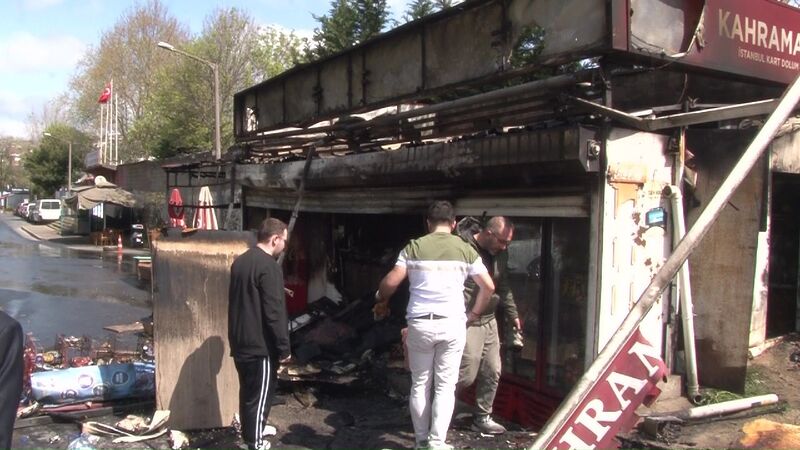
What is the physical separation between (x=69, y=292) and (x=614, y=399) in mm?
14896

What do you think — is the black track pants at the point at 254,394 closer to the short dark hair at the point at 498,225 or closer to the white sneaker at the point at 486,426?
the white sneaker at the point at 486,426

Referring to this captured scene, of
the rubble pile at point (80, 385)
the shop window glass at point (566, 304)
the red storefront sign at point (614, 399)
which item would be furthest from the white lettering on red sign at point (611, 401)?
the rubble pile at point (80, 385)

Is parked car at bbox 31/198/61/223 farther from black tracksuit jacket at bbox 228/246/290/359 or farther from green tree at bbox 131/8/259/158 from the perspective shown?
black tracksuit jacket at bbox 228/246/290/359

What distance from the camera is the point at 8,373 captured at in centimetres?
219

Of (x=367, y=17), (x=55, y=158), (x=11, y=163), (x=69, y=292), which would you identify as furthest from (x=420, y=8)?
(x=11, y=163)

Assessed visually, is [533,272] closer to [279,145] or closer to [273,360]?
[273,360]

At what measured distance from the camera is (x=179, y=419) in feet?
17.9

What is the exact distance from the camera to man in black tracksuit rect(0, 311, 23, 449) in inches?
85.4

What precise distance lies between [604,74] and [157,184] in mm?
30443

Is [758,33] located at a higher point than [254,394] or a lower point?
higher

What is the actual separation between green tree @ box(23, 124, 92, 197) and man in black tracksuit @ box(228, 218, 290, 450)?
62.5 metres

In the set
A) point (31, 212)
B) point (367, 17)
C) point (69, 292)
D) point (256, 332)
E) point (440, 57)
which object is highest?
point (367, 17)

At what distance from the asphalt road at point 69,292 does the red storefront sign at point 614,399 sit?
8751 mm

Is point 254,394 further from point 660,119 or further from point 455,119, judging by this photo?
point 660,119
